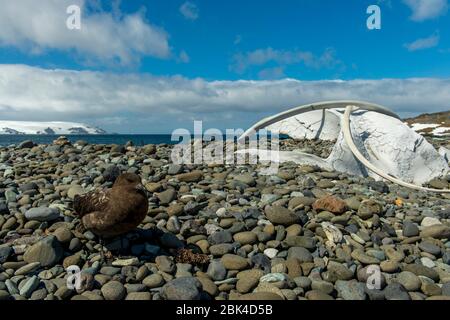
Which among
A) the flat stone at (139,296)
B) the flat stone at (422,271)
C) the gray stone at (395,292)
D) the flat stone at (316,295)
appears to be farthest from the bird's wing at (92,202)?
the flat stone at (422,271)

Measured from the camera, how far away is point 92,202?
494 cm

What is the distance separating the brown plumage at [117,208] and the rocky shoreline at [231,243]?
1.35 ft

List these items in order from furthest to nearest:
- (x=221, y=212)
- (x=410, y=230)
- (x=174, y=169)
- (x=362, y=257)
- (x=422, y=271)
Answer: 1. (x=174, y=169)
2. (x=221, y=212)
3. (x=410, y=230)
4. (x=362, y=257)
5. (x=422, y=271)

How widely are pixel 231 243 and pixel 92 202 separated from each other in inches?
81.6

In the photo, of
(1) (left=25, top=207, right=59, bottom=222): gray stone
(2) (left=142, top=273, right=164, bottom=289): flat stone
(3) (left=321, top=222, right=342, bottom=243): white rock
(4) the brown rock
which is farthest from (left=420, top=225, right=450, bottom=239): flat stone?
(1) (left=25, top=207, right=59, bottom=222): gray stone

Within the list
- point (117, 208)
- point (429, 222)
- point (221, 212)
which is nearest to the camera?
point (117, 208)

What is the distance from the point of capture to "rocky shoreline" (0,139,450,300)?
4430 mm

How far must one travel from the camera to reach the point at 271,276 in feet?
15.1

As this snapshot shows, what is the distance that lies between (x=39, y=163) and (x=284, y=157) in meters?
6.44

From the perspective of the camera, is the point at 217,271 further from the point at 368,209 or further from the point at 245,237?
the point at 368,209

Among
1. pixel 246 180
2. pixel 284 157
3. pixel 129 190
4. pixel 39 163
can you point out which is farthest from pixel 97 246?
pixel 284 157

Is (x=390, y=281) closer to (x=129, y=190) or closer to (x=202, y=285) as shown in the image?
(x=202, y=285)

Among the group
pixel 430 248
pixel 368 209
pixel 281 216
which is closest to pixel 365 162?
pixel 368 209

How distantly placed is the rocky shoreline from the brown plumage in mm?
411
